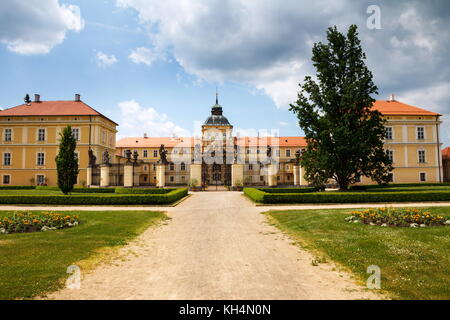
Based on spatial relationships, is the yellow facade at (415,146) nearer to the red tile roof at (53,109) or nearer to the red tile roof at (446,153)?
the red tile roof at (446,153)

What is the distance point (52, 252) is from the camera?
7059 mm

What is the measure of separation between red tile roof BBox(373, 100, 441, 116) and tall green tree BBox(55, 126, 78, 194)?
38.8 m

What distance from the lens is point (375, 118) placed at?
75.3 ft

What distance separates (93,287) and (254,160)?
165 ft

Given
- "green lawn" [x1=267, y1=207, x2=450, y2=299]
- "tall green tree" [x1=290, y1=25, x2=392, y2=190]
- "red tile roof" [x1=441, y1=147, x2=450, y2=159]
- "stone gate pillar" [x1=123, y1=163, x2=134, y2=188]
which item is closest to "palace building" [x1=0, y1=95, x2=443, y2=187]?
"stone gate pillar" [x1=123, y1=163, x2=134, y2=188]

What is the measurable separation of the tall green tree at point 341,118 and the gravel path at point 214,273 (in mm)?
14168

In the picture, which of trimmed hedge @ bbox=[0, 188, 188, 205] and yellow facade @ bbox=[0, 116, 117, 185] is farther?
yellow facade @ bbox=[0, 116, 117, 185]

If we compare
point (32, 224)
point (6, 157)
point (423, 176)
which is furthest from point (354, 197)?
point (6, 157)

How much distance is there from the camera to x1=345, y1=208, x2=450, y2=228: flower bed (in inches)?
387

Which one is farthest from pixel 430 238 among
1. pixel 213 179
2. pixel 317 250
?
pixel 213 179

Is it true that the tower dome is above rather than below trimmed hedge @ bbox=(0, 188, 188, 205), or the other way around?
above

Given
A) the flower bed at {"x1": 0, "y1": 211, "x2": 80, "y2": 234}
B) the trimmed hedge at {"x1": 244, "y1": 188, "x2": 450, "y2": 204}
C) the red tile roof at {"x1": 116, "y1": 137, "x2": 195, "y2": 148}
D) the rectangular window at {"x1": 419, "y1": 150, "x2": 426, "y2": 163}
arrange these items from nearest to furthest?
the flower bed at {"x1": 0, "y1": 211, "x2": 80, "y2": 234}
the trimmed hedge at {"x1": 244, "y1": 188, "x2": 450, "y2": 204}
the rectangular window at {"x1": 419, "y1": 150, "x2": 426, "y2": 163}
the red tile roof at {"x1": 116, "y1": 137, "x2": 195, "y2": 148}

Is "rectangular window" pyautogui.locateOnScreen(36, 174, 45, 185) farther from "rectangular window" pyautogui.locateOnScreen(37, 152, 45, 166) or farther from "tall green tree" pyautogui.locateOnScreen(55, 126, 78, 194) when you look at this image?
"tall green tree" pyautogui.locateOnScreen(55, 126, 78, 194)

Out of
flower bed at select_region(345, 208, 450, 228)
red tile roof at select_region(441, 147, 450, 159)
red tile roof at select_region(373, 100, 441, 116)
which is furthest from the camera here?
red tile roof at select_region(441, 147, 450, 159)
